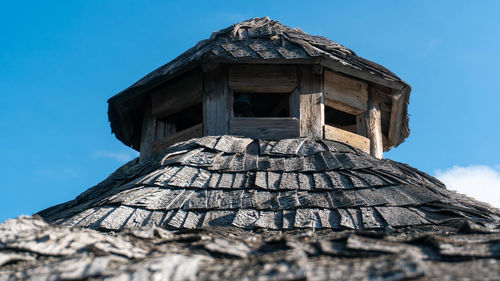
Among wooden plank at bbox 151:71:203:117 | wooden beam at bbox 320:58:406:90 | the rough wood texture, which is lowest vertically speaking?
the rough wood texture

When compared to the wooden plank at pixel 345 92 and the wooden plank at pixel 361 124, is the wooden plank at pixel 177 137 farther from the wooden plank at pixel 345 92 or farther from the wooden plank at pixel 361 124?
the wooden plank at pixel 361 124

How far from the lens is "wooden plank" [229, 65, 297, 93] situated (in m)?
6.84

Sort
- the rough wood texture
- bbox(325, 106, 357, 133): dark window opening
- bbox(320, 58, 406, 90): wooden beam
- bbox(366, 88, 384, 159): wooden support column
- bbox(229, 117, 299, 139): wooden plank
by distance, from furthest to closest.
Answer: bbox(325, 106, 357, 133): dark window opening → bbox(366, 88, 384, 159): wooden support column → bbox(320, 58, 406, 90): wooden beam → bbox(229, 117, 299, 139): wooden plank → the rough wood texture

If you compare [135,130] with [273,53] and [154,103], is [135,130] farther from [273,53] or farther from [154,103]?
[273,53]

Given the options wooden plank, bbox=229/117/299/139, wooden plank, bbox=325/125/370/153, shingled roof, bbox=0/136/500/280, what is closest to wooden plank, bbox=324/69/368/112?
wooden plank, bbox=325/125/370/153

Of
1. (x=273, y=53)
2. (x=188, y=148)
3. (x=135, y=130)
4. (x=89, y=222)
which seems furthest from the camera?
(x=135, y=130)

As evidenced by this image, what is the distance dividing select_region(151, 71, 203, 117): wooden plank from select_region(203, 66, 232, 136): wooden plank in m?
0.14

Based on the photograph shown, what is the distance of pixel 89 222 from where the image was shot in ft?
14.9

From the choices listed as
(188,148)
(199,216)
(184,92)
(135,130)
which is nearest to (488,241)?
(199,216)

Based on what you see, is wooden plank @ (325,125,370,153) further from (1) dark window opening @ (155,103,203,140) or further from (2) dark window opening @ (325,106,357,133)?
(1) dark window opening @ (155,103,203,140)

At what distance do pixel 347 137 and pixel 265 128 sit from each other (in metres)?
0.99

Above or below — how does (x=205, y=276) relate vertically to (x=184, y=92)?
below

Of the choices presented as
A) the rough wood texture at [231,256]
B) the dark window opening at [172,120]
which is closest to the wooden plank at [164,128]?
the dark window opening at [172,120]

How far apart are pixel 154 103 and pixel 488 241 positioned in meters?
5.23
